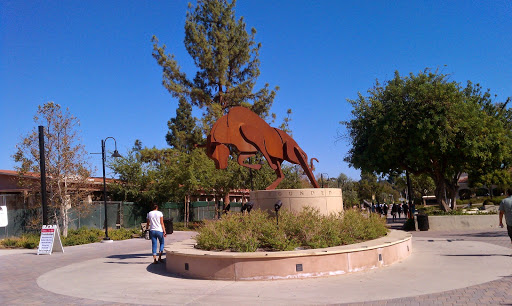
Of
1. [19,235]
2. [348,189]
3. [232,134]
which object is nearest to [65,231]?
[19,235]

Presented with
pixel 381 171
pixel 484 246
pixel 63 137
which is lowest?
pixel 484 246

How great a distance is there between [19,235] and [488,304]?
82.3ft

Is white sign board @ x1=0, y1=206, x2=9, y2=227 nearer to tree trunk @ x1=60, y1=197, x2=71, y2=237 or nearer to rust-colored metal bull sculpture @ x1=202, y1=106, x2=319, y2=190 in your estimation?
tree trunk @ x1=60, y1=197, x2=71, y2=237

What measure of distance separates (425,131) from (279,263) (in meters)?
15.9

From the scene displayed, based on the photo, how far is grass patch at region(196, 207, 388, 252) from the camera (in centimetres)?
949

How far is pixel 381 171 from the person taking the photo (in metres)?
25.3

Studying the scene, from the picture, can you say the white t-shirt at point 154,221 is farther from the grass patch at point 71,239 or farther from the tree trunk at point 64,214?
the tree trunk at point 64,214

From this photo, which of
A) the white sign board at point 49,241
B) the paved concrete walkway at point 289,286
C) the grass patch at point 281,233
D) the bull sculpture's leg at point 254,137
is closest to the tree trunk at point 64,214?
the white sign board at point 49,241

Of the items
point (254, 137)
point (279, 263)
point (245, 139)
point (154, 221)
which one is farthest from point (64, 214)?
point (279, 263)

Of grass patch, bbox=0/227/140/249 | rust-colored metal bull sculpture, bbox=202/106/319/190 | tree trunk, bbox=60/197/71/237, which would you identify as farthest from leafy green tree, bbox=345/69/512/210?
tree trunk, bbox=60/197/71/237

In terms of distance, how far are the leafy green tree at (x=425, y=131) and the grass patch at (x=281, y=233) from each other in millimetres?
12473

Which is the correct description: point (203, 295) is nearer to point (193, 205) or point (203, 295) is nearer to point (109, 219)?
point (109, 219)

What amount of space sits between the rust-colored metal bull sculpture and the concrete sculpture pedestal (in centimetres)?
118

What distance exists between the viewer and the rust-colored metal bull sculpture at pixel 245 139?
44.2ft
